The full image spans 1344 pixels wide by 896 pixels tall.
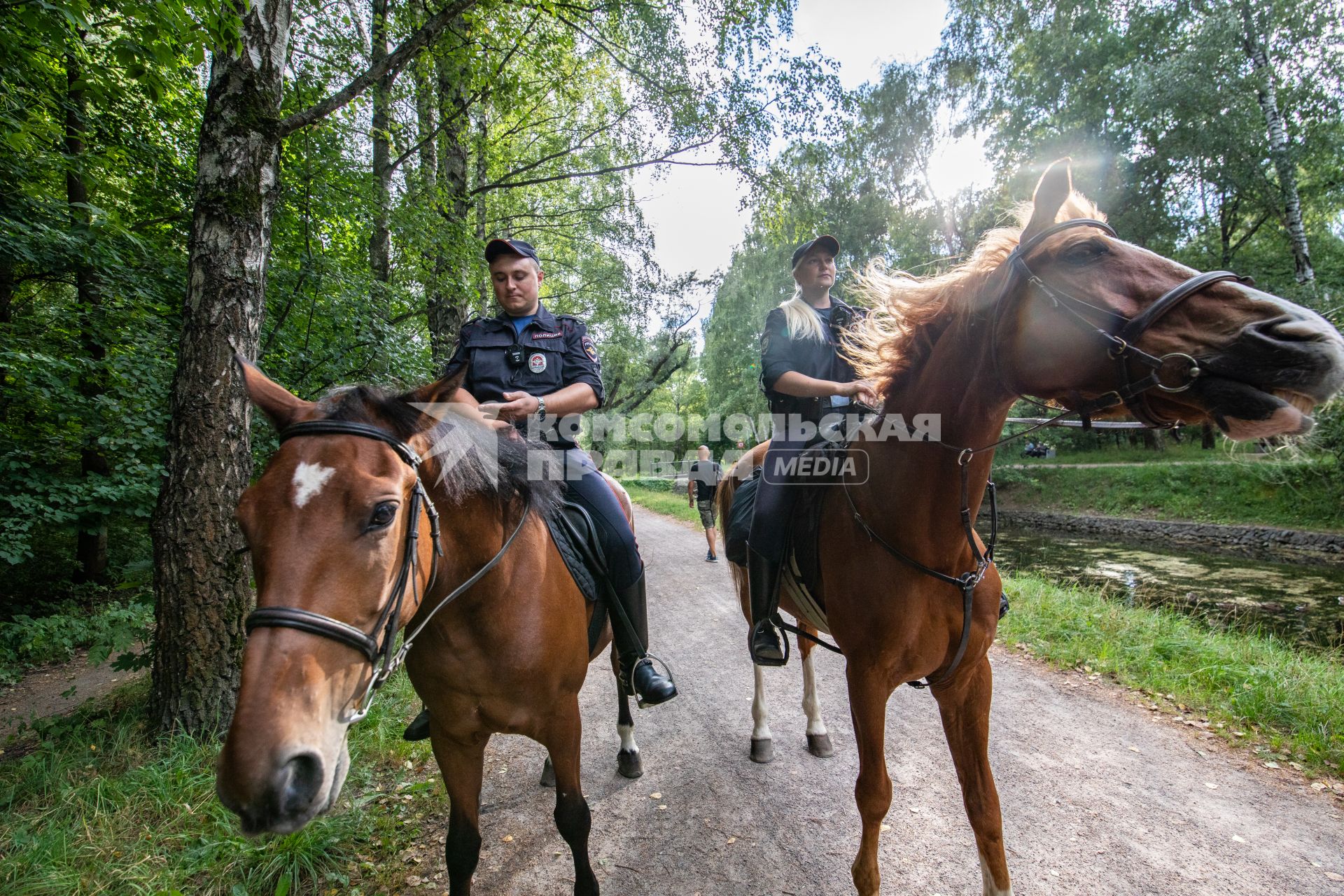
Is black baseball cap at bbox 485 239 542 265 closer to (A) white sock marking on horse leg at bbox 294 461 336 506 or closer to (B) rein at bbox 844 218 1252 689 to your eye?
(A) white sock marking on horse leg at bbox 294 461 336 506

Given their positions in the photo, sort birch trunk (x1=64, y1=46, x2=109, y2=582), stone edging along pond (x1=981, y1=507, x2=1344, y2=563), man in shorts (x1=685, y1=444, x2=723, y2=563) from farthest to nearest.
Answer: stone edging along pond (x1=981, y1=507, x2=1344, y2=563) < man in shorts (x1=685, y1=444, x2=723, y2=563) < birch trunk (x1=64, y1=46, x2=109, y2=582)

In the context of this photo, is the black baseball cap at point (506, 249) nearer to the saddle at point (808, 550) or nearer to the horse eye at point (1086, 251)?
the saddle at point (808, 550)

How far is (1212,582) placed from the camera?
31.5 feet

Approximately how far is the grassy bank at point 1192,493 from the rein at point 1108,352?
11.4 metres

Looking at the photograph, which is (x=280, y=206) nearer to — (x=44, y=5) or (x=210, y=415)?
(x=44, y=5)

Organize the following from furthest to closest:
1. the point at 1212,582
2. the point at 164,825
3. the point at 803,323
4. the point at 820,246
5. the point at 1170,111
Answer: the point at 1170,111 < the point at 1212,582 < the point at 820,246 < the point at 803,323 < the point at 164,825

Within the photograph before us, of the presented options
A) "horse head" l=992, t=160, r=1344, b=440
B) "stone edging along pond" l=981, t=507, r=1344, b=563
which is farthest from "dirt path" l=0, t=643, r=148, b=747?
"stone edging along pond" l=981, t=507, r=1344, b=563

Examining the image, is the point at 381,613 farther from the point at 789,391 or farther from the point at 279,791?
the point at 789,391

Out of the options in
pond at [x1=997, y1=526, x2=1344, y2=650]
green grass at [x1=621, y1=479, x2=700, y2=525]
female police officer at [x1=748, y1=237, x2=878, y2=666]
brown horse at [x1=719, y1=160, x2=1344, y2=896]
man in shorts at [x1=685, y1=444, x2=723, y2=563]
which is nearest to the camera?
brown horse at [x1=719, y1=160, x2=1344, y2=896]

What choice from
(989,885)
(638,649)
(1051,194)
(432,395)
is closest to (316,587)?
(432,395)

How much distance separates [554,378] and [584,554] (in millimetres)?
975

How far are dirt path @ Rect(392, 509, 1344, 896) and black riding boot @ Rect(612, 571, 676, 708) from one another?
0.83 meters

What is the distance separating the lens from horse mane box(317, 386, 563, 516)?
1.64 m

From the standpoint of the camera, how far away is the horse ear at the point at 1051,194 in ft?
5.93
